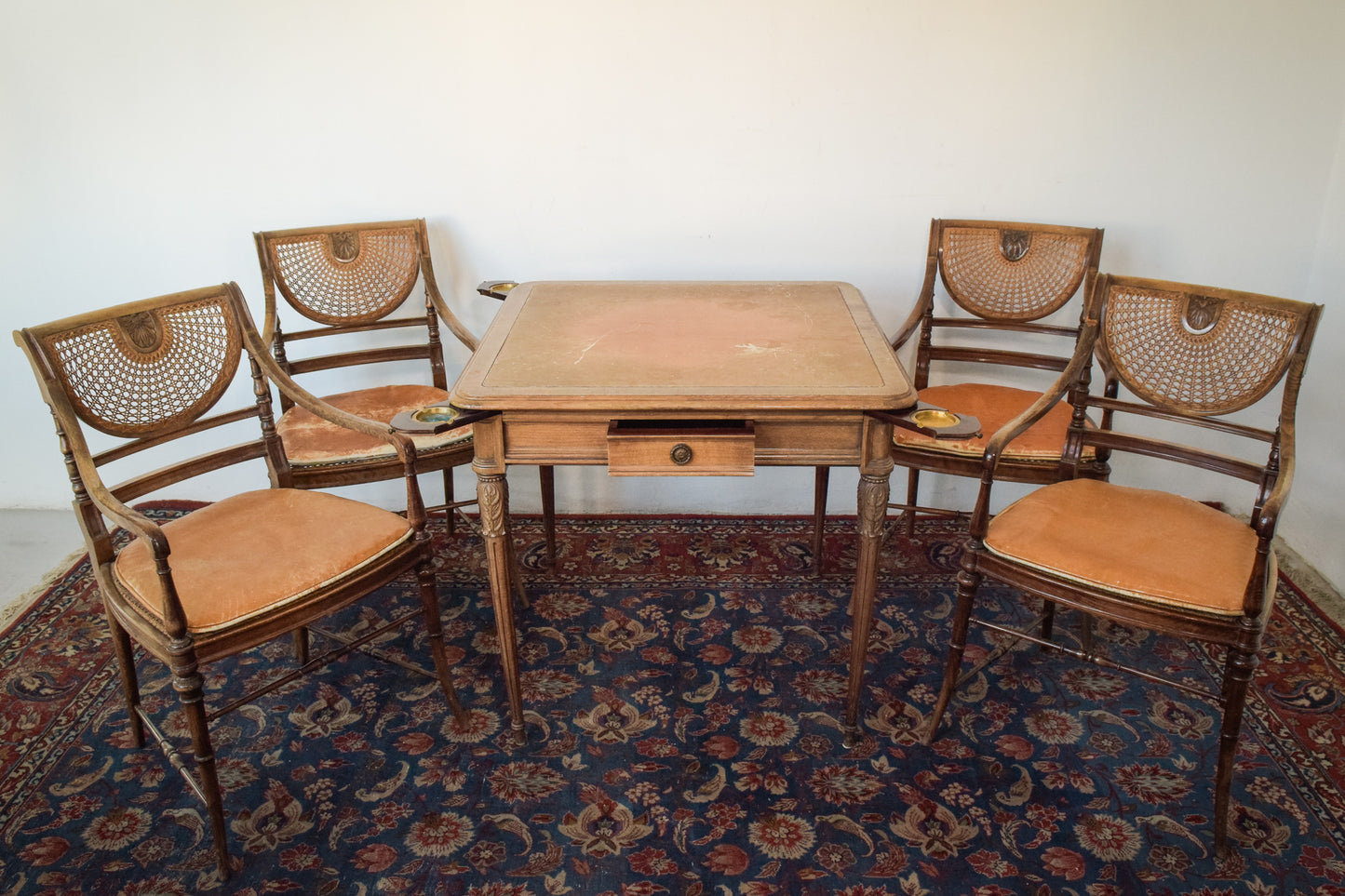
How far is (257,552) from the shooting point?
223 centimetres

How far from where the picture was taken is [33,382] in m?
3.59

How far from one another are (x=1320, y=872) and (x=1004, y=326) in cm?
173

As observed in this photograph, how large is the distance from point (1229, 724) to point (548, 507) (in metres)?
2.01

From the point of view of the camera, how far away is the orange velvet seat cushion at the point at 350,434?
107 inches

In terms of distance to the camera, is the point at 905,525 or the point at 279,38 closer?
the point at 279,38

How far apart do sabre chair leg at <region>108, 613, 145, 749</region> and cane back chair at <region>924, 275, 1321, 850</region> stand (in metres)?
2.02

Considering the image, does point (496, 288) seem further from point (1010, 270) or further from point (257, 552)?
point (1010, 270)

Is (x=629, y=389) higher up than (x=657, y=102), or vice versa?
(x=657, y=102)

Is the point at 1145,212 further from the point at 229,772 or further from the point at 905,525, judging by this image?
the point at 229,772

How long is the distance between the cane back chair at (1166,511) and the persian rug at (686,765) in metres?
0.22

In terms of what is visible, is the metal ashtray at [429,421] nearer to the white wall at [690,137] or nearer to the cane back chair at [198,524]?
the cane back chair at [198,524]

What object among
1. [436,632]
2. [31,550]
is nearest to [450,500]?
[436,632]

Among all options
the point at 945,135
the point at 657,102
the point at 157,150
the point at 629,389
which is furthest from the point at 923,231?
the point at 157,150

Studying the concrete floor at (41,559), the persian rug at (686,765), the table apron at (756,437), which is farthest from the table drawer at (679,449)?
the concrete floor at (41,559)
